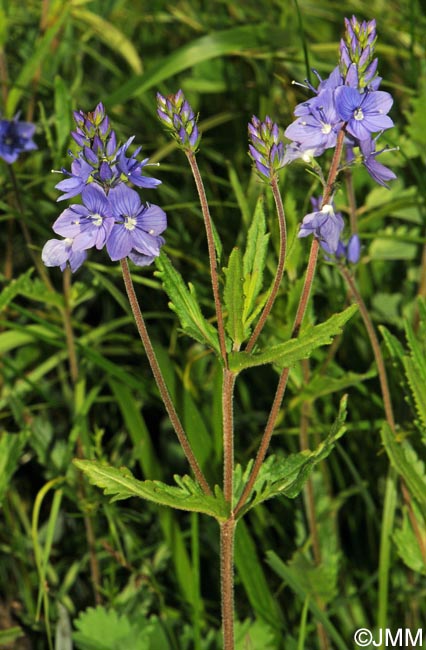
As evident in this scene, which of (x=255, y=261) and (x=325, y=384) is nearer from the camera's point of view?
(x=255, y=261)

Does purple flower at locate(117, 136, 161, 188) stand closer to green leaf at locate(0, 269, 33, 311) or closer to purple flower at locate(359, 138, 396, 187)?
purple flower at locate(359, 138, 396, 187)

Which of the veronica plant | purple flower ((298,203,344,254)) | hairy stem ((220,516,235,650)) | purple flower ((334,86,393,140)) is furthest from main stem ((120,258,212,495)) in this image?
purple flower ((334,86,393,140))

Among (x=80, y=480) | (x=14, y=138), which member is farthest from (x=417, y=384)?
(x=14, y=138)

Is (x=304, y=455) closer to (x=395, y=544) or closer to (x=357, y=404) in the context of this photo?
(x=395, y=544)

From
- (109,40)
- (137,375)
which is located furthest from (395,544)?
(109,40)

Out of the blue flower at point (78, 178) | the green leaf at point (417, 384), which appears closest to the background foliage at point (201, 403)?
the green leaf at point (417, 384)

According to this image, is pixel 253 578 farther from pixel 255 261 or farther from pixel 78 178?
pixel 78 178
